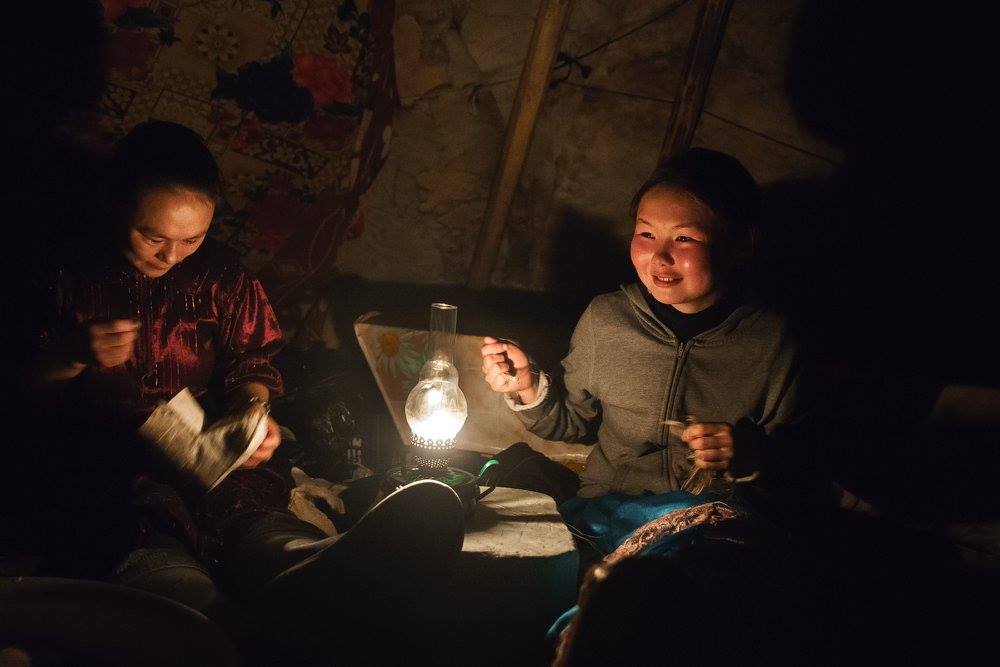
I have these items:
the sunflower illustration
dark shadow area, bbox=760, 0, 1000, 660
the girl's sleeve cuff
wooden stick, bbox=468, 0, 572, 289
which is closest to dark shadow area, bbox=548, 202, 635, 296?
wooden stick, bbox=468, 0, 572, 289

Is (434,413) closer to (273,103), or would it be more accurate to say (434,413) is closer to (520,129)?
(520,129)

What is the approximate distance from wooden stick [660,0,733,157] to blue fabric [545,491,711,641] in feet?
6.53

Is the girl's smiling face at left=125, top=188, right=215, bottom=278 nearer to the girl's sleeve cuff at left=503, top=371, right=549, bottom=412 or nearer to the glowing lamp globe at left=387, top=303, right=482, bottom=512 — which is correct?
the glowing lamp globe at left=387, top=303, right=482, bottom=512

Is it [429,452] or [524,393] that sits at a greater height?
[524,393]

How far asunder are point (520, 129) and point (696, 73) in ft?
3.48

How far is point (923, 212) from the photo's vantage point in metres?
3.49

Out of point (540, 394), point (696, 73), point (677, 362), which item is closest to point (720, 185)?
point (677, 362)

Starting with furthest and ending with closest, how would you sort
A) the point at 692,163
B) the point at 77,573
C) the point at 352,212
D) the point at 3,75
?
the point at 352,212 < the point at 3,75 < the point at 692,163 < the point at 77,573

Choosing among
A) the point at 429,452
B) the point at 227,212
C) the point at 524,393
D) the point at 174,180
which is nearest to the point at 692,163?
the point at 524,393

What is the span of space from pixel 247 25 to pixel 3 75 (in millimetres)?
1088

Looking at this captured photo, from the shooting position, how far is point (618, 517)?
7.98ft

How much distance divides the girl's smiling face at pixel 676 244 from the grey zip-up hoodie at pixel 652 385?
0.89ft

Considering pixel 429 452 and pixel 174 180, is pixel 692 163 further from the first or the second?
pixel 174 180

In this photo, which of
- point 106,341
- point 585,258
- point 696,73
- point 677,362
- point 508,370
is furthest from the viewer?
point 585,258
